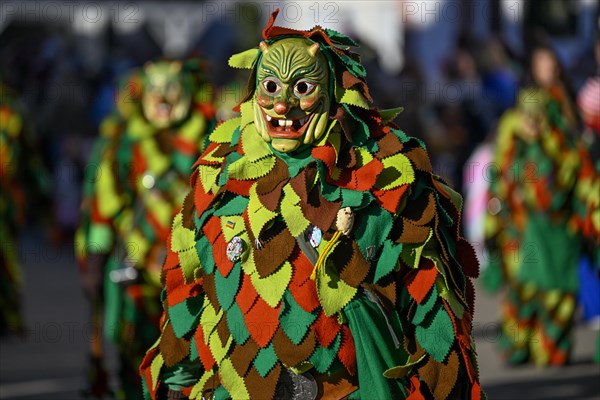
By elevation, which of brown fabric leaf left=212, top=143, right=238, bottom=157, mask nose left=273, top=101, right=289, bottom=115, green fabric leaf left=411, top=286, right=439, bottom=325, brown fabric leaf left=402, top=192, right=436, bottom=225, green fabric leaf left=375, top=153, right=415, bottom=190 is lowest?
green fabric leaf left=411, top=286, right=439, bottom=325

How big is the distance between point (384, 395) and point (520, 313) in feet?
21.7

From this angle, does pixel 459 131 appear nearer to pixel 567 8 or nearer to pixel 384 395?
pixel 567 8

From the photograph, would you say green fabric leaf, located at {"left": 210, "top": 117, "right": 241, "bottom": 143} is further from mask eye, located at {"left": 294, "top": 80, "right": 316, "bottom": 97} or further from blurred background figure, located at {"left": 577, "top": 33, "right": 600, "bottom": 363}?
blurred background figure, located at {"left": 577, "top": 33, "right": 600, "bottom": 363}

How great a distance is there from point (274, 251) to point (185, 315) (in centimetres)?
39

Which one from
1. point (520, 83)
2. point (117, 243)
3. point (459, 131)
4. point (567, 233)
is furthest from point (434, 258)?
point (459, 131)

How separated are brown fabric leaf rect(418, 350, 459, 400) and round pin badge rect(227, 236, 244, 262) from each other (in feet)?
2.17

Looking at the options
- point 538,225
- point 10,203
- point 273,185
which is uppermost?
point 273,185

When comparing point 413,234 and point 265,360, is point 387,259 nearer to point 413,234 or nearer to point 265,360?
point 413,234

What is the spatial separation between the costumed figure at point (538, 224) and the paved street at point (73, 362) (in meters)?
0.25

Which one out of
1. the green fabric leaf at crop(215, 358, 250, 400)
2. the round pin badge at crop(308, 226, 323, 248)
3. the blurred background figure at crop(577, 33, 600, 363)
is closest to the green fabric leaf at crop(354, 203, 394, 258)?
the round pin badge at crop(308, 226, 323, 248)

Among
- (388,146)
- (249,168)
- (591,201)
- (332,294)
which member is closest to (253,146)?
(249,168)

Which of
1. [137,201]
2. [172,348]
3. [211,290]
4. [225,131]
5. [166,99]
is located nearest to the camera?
[211,290]

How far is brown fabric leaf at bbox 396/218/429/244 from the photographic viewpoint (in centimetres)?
480

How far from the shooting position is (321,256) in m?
4.79
